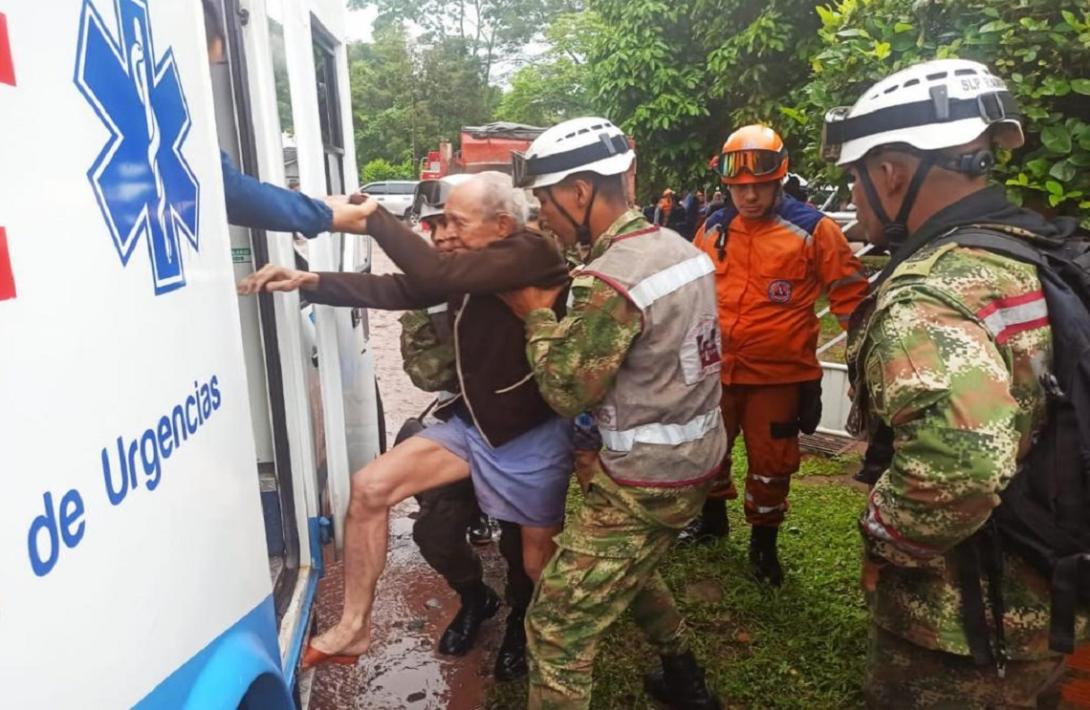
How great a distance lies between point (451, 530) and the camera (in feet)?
9.86

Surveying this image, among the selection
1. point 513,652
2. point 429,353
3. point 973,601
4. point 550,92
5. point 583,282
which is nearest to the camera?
point 973,601

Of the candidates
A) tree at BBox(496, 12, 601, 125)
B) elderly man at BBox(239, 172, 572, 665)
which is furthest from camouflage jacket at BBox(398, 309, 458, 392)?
tree at BBox(496, 12, 601, 125)

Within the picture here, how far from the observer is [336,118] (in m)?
3.56

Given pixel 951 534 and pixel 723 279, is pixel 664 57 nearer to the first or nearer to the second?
pixel 723 279

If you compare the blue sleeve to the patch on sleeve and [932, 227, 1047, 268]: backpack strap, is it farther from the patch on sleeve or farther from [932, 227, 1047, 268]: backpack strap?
[932, 227, 1047, 268]: backpack strap

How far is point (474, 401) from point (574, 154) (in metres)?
0.84

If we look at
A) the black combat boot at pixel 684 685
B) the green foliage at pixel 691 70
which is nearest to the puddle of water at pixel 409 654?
the black combat boot at pixel 684 685

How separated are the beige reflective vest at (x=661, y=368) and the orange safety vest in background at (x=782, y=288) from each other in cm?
116

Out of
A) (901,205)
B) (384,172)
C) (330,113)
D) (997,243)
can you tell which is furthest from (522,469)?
(384,172)

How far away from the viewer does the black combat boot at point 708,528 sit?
3.90 meters

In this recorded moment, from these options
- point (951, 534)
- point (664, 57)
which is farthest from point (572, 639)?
point (664, 57)

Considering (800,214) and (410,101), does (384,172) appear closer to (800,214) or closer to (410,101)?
(410,101)

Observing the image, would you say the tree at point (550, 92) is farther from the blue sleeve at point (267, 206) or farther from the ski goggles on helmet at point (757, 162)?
the blue sleeve at point (267, 206)

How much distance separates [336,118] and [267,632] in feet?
8.38
